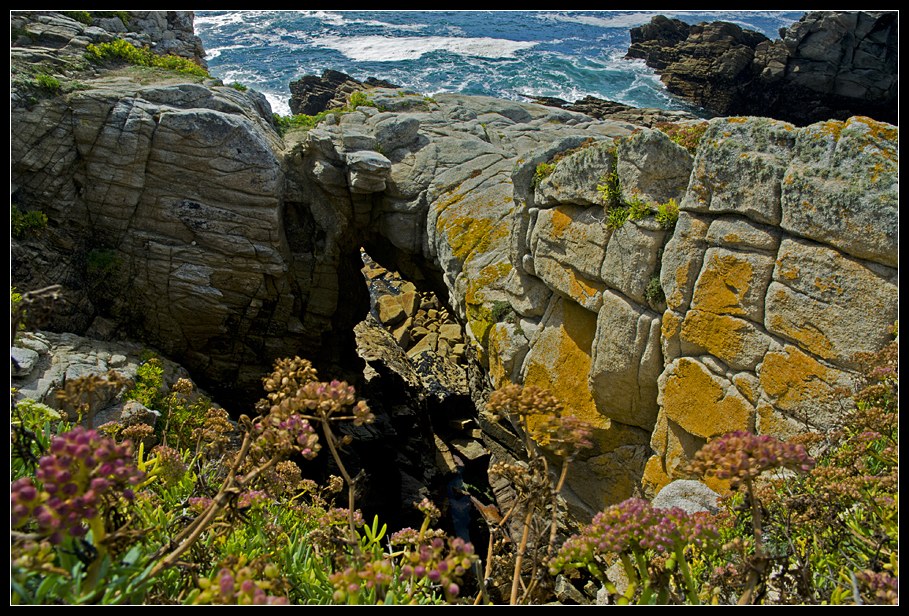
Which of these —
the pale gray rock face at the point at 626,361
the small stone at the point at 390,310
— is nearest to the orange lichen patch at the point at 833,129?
the pale gray rock face at the point at 626,361

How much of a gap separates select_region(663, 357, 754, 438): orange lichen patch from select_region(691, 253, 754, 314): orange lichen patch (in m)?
0.91

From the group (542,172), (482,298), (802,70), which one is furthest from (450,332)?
(802,70)

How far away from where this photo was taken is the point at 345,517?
4754 mm

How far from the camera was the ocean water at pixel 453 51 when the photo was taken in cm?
4744

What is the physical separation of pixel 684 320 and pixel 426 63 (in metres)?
48.5

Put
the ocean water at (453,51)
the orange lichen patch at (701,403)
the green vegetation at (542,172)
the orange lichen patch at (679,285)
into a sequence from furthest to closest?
the ocean water at (453,51), the green vegetation at (542,172), the orange lichen patch at (679,285), the orange lichen patch at (701,403)

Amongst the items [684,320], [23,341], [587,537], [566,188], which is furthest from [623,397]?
[23,341]

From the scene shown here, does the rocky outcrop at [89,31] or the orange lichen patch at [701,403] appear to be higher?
the rocky outcrop at [89,31]

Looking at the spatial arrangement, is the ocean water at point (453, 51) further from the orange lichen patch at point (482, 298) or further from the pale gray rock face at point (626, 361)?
the pale gray rock face at point (626, 361)

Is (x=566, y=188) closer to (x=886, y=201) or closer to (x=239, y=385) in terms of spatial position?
(x=886, y=201)

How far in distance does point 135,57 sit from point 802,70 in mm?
41747

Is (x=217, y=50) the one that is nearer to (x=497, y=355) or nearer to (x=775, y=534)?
(x=497, y=355)

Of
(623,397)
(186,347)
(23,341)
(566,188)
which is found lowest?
(186,347)

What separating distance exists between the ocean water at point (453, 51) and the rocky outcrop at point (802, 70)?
253 centimetres
